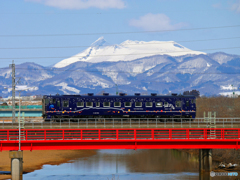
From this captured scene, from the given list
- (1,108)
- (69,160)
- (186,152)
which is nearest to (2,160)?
(69,160)

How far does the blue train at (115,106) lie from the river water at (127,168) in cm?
983

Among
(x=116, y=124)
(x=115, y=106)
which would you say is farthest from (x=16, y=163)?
(x=115, y=106)

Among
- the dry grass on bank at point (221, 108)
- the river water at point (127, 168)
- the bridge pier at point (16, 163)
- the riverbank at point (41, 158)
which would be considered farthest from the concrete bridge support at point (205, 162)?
the dry grass on bank at point (221, 108)

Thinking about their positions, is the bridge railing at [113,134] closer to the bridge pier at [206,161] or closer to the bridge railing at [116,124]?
the bridge railing at [116,124]

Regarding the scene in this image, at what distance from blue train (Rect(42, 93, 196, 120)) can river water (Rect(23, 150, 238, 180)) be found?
9.83m

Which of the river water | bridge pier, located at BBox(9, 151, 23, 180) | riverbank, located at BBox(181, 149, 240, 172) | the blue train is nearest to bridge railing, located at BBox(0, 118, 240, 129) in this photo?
the blue train

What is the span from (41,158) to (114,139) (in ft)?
123

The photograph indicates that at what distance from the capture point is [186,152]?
320ft

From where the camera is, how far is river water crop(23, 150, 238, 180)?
6781 cm

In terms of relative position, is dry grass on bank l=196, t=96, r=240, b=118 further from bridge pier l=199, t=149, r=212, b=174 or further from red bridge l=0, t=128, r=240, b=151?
red bridge l=0, t=128, r=240, b=151

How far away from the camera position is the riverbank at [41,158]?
78.4 m

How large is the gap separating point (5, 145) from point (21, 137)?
2.59 m

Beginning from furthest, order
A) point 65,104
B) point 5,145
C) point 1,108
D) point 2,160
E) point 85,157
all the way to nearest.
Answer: point 1,108 < point 85,157 < point 2,160 < point 65,104 < point 5,145

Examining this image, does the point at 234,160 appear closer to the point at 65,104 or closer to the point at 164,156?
the point at 164,156
